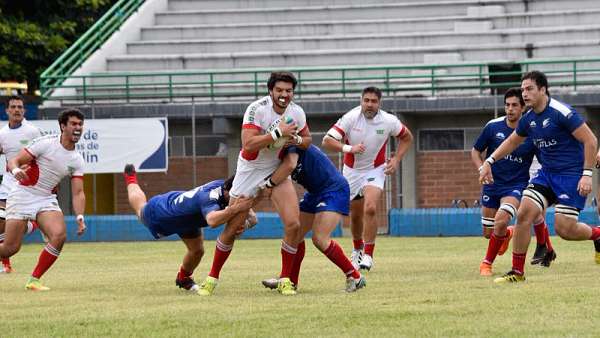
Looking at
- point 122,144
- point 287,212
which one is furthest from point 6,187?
point 122,144

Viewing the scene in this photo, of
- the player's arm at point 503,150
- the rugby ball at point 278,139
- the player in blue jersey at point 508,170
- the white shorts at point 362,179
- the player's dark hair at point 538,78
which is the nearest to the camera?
the rugby ball at point 278,139

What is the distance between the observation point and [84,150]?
31.2 meters

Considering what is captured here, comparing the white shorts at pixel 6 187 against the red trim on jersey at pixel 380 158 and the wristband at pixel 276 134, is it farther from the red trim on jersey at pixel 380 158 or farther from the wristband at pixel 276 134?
the wristband at pixel 276 134

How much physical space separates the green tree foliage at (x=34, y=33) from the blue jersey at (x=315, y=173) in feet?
90.5

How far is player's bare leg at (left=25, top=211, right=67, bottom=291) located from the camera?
14.3 metres

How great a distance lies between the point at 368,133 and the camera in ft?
55.8

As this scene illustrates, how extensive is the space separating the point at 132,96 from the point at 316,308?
23.8m

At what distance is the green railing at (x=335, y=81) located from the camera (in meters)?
32.4

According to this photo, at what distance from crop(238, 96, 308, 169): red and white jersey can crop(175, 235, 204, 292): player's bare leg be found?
43.0 inches

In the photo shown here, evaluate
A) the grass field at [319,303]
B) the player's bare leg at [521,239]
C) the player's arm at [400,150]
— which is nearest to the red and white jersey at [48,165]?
the grass field at [319,303]

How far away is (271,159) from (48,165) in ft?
10.7

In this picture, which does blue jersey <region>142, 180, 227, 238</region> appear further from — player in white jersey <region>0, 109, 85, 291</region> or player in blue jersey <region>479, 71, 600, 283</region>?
player in blue jersey <region>479, 71, 600, 283</region>

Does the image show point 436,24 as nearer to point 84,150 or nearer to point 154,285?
point 84,150

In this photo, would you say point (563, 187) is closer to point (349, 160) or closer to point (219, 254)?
point (219, 254)
